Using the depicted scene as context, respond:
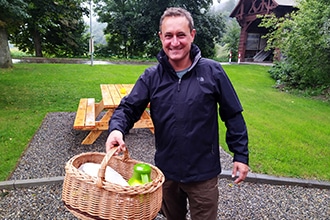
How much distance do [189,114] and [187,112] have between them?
17 mm

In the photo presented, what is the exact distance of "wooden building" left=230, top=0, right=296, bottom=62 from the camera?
64.6 ft

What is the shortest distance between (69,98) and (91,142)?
3482mm

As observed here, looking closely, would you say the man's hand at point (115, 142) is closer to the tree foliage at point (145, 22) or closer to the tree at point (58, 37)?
the tree at point (58, 37)

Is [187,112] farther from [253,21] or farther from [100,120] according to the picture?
Result: [253,21]

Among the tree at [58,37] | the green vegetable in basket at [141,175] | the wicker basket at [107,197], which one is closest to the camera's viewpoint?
the wicker basket at [107,197]

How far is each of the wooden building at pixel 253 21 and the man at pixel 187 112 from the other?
65.0 ft

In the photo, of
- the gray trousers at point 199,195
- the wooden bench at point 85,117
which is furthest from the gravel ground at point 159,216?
the gray trousers at point 199,195

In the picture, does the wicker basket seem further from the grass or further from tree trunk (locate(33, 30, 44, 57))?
tree trunk (locate(33, 30, 44, 57))

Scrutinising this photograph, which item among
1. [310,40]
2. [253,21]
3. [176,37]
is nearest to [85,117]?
[176,37]

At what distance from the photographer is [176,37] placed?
5.45ft

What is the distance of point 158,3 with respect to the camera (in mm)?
21531

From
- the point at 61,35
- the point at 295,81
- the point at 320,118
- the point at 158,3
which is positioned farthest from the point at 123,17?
the point at 320,118

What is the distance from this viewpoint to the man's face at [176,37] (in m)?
1.65

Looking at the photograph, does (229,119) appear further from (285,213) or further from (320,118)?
(320,118)
